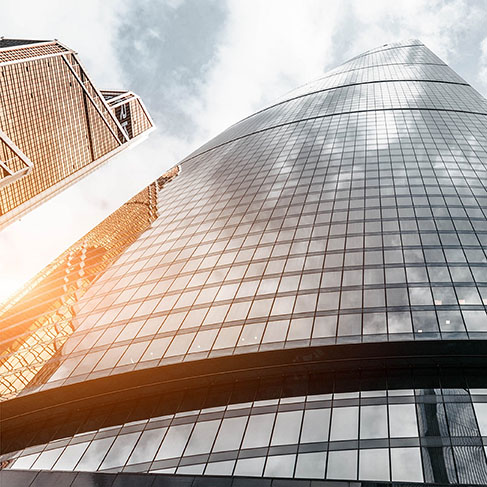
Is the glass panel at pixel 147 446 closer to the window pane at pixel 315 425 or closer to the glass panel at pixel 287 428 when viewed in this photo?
the glass panel at pixel 287 428

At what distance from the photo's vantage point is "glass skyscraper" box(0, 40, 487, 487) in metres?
20.0

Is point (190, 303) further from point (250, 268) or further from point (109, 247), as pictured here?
point (109, 247)

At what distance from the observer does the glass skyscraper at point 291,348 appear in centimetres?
2003

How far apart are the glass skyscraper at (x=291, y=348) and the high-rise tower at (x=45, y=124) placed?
3154 inches

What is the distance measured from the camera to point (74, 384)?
2808cm

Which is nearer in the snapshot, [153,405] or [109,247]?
[153,405]

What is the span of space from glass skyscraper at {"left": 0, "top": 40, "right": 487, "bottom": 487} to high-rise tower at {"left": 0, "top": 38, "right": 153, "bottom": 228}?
263 ft

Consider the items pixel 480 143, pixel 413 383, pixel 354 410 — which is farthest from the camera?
pixel 480 143

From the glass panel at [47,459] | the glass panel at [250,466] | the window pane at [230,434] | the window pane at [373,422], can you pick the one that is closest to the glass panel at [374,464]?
the window pane at [373,422]

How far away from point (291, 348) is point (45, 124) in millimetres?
129612

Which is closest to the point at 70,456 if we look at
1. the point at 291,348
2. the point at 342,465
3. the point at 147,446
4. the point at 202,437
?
the point at 147,446

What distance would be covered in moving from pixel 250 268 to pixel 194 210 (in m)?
21.7

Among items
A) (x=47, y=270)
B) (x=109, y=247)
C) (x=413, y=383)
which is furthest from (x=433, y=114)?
(x=47, y=270)

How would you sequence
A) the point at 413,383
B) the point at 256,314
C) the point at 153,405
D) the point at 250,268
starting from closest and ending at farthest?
the point at 413,383 < the point at 153,405 < the point at 256,314 < the point at 250,268
